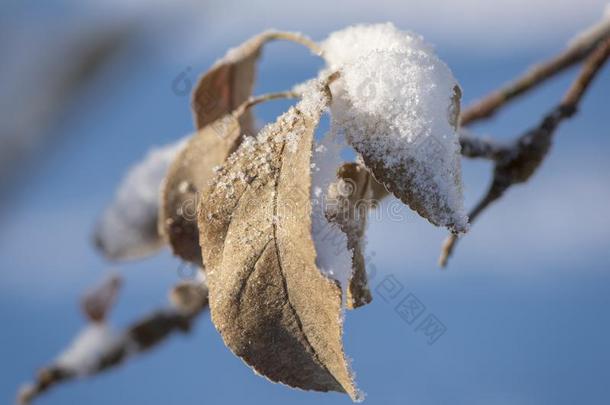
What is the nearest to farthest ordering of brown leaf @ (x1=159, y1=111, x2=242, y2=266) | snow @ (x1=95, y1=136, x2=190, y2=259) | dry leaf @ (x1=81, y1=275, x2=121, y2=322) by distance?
brown leaf @ (x1=159, y1=111, x2=242, y2=266)
snow @ (x1=95, y1=136, x2=190, y2=259)
dry leaf @ (x1=81, y1=275, x2=121, y2=322)

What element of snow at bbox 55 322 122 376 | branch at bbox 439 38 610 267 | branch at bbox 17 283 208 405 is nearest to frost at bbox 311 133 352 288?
branch at bbox 439 38 610 267

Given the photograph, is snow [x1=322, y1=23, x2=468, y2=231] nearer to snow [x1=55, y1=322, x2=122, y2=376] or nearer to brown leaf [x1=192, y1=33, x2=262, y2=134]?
brown leaf [x1=192, y1=33, x2=262, y2=134]

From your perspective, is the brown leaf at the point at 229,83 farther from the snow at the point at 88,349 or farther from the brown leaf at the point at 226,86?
the snow at the point at 88,349

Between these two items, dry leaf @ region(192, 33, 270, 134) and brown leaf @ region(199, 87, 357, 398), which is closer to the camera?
brown leaf @ region(199, 87, 357, 398)

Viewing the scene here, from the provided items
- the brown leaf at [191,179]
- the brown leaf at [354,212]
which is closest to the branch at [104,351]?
the brown leaf at [191,179]

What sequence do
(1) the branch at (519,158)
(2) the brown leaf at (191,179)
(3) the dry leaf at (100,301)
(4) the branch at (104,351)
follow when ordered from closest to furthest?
1. (2) the brown leaf at (191,179)
2. (1) the branch at (519,158)
3. (4) the branch at (104,351)
4. (3) the dry leaf at (100,301)

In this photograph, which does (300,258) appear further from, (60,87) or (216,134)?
(60,87)

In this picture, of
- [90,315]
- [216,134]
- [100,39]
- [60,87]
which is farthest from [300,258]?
[100,39]
